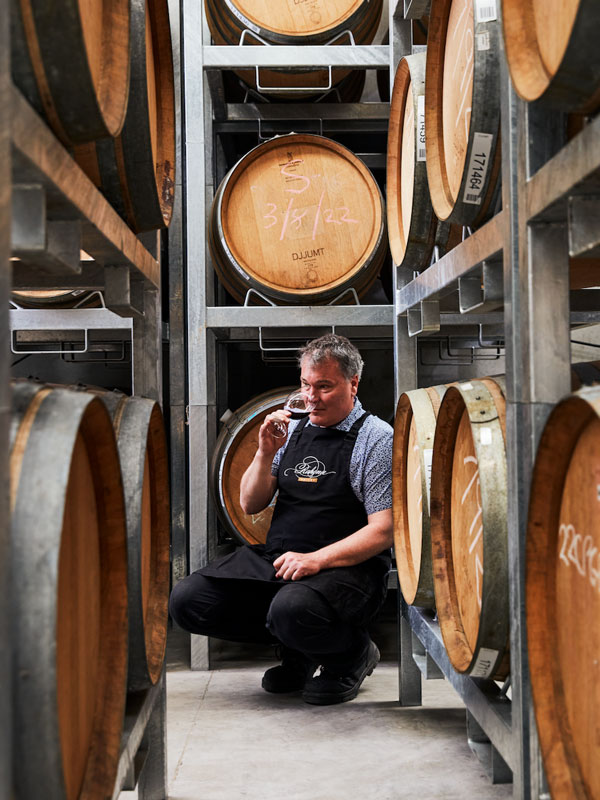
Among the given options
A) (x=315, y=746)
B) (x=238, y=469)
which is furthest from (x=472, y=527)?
(x=238, y=469)

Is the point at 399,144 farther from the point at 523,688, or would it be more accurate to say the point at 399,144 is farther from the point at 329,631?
the point at 523,688

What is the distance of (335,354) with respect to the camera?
11.3 ft

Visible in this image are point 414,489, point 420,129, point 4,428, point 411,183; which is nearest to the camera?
point 4,428

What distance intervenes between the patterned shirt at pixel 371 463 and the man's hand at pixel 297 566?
297mm

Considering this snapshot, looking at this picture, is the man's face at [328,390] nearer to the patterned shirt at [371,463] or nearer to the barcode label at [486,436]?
the patterned shirt at [371,463]

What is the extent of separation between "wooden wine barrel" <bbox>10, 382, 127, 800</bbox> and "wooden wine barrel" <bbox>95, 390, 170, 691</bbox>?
0.50 feet

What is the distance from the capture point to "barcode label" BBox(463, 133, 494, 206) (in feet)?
6.23

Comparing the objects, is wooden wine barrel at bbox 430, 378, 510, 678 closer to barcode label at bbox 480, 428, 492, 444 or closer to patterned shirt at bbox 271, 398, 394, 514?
barcode label at bbox 480, 428, 492, 444

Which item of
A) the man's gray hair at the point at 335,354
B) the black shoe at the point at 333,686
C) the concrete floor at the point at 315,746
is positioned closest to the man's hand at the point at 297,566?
the black shoe at the point at 333,686

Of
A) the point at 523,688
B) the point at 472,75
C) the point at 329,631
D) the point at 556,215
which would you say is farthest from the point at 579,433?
the point at 329,631

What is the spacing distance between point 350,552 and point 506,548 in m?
1.54

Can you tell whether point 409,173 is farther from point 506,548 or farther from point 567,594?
point 567,594

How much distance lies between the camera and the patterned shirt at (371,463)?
3.36 m

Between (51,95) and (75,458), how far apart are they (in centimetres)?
56
